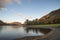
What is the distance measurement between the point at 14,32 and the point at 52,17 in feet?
4.82

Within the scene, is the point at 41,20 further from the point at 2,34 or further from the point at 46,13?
the point at 2,34

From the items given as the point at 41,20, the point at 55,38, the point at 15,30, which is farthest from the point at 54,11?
the point at 15,30

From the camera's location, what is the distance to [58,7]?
4086 millimetres

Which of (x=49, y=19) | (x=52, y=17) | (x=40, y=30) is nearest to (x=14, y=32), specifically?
(x=40, y=30)

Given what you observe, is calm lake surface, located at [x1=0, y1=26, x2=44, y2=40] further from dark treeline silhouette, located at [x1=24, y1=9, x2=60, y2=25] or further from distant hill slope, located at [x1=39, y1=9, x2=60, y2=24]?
distant hill slope, located at [x1=39, y1=9, x2=60, y2=24]

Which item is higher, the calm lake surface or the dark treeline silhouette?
the dark treeline silhouette

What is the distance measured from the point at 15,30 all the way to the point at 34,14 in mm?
889

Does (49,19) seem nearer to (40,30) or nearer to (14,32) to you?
(40,30)

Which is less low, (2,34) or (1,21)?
(1,21)

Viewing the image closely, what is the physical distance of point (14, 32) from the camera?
3936mm

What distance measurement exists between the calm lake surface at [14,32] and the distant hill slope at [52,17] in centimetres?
50

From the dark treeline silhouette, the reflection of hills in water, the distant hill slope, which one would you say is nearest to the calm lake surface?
the reflection of hills in water

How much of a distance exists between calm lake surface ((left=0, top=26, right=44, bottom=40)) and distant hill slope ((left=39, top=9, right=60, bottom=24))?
1.65 feet

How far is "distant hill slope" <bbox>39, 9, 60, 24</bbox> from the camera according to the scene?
4.02 m
